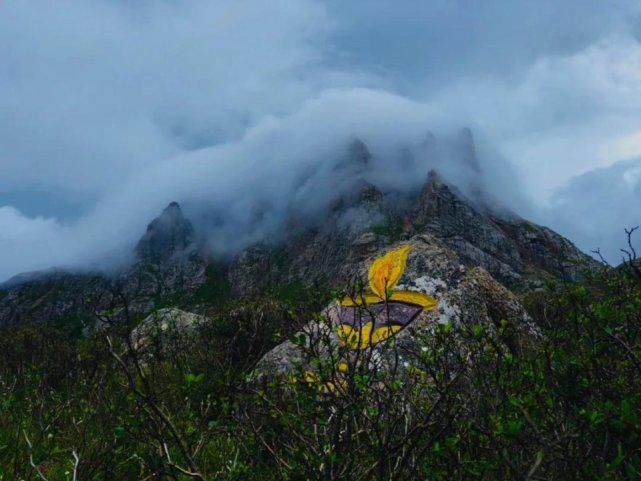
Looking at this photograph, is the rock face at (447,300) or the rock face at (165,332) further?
the rock face at (447,300)

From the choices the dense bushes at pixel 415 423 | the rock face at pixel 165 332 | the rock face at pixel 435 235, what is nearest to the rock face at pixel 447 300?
the rock face at pixel 165 332

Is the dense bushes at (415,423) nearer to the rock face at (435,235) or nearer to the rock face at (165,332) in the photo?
the rock face at (165,332)

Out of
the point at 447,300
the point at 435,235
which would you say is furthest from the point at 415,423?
the point at 435,235

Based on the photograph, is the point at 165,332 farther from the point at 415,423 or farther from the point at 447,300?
the point at 415,423

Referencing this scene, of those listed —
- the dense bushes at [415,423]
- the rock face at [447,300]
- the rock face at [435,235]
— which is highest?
the rock face at [435,235]

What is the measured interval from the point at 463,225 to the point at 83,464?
542 feet

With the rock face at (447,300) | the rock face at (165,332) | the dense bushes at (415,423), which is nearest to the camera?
the dense bushes at (415,423)

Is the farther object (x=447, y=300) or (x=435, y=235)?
(x=435, y=235)

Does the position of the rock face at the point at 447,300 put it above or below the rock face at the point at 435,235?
below

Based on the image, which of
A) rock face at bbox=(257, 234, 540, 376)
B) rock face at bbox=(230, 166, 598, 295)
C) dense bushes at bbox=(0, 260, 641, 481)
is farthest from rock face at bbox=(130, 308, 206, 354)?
rock face at bbox=(230, 166, 598, 295)

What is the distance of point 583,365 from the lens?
3592 mm

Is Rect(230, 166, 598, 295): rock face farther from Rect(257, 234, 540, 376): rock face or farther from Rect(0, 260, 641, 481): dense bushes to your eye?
Rect(0, 260, 641, 481): dense bushes

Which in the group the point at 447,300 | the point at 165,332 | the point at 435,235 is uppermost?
the point at 435,235

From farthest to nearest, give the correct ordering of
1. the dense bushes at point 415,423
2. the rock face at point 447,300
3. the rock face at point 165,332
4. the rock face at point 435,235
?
1. the rock face at point 435,235
2. the rock face at point 447,300
3. the rock face at point 165,332
4. the dense bushes at point 415,423
